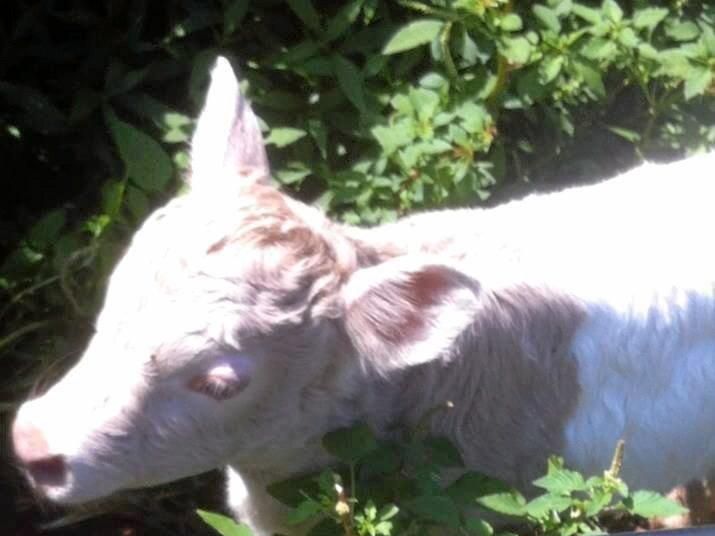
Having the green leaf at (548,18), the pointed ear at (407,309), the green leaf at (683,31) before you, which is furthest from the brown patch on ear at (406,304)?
the green leaf at (683,31)

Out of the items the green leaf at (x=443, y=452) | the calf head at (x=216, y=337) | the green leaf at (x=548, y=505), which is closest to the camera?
the green leaf at (x=548, y=505)

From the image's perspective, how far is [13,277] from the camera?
410 centimetres

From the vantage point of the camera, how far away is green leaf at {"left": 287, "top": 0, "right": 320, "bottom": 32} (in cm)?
418

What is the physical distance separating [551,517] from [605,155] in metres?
2.18

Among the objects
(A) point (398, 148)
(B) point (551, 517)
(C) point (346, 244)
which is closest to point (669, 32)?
(A) point (398, 148)

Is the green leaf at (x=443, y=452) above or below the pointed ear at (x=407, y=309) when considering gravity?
below

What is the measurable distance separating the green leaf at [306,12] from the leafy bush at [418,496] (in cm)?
150

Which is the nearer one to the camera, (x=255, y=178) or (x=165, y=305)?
(x=165, y=305)

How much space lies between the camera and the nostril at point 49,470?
9.78ft

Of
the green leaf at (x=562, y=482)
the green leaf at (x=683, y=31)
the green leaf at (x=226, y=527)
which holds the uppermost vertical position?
the green leaf at (x=683, y=31)

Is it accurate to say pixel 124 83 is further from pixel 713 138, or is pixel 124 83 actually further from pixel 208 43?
pixel 713 138

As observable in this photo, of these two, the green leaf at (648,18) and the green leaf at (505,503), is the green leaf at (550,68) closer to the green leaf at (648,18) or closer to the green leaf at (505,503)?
the green leaf at (648,18)

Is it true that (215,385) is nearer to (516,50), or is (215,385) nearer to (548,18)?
(516,50)

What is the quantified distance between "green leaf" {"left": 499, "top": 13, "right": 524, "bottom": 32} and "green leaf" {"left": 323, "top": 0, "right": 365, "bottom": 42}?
1.37 feet
